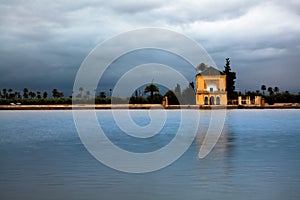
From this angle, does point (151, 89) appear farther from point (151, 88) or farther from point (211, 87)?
point (211, 87)

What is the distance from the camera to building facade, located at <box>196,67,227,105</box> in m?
85.9

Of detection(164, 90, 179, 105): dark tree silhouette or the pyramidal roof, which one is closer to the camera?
the pyramidal roof

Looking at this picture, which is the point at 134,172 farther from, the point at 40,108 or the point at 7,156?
the point at 40,108

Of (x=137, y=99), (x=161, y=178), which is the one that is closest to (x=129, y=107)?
(x=137, y=99)

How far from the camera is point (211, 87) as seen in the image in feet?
286

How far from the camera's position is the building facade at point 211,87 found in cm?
8588

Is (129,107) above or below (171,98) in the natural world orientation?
below

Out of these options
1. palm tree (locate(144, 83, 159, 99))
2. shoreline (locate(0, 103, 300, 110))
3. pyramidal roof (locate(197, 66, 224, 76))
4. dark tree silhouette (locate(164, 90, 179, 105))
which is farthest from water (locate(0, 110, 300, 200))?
palm tree (locate(144, 83, 159, 99))

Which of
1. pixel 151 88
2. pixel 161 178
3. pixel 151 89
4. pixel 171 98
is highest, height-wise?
pixel 151 88

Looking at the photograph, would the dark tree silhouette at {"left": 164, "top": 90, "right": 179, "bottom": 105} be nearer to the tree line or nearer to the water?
the tree line

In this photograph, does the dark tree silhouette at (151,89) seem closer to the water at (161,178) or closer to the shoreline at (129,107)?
the shoreline at (129,107)

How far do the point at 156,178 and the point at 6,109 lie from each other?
110 meters

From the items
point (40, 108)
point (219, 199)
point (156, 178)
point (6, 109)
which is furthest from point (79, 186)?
point (6, 109)

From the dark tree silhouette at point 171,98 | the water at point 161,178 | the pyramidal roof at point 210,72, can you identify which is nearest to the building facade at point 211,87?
the pyramidal roof at point 210,72
